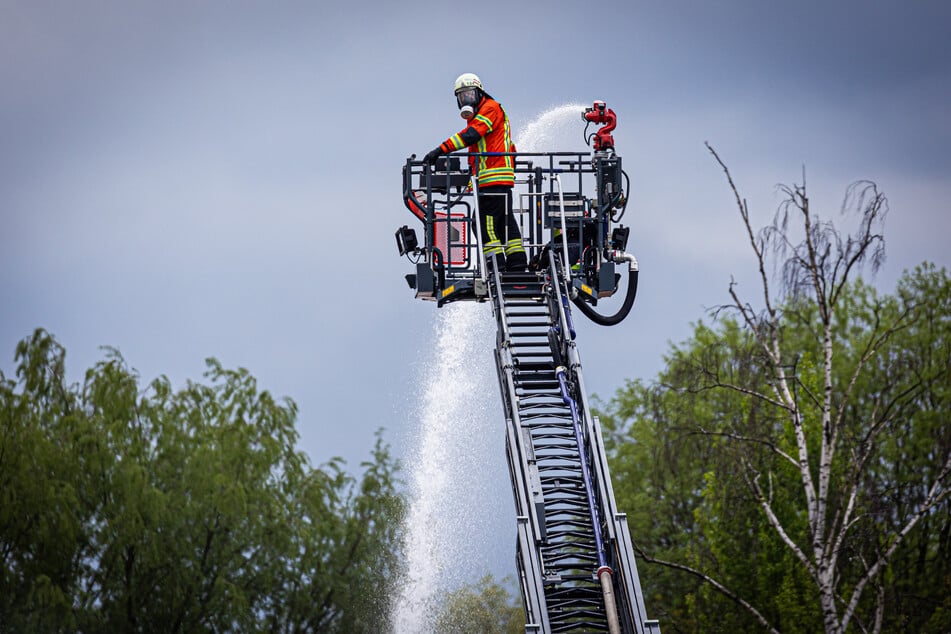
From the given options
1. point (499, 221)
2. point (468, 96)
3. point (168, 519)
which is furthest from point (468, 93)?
point (168, 519)

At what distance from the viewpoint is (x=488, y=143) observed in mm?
15148

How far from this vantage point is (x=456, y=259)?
15.3 meters

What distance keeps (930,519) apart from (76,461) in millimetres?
14860

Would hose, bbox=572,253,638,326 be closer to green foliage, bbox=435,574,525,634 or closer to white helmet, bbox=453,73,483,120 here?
white helmet, bbox=453,73,483,120

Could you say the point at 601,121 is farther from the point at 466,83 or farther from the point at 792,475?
the point at 792,475

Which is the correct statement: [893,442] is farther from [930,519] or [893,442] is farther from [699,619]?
[699,619]

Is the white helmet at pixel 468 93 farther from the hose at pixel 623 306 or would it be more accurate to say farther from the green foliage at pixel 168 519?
the green foliage at pixel 168 519

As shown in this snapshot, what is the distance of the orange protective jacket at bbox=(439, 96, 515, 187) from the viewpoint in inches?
585

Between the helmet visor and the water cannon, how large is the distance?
127cm

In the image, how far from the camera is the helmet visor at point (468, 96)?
14.9 meters

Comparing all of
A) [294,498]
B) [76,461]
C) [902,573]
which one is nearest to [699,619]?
[902,573]

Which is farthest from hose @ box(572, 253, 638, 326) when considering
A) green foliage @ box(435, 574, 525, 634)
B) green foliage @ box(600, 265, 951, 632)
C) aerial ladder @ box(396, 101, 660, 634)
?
green foliage @ box(435, 574, 525, 634)

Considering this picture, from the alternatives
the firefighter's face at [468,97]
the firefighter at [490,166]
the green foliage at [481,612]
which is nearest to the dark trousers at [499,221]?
the firefighter at [490,166]

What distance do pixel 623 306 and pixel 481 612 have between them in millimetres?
11764
